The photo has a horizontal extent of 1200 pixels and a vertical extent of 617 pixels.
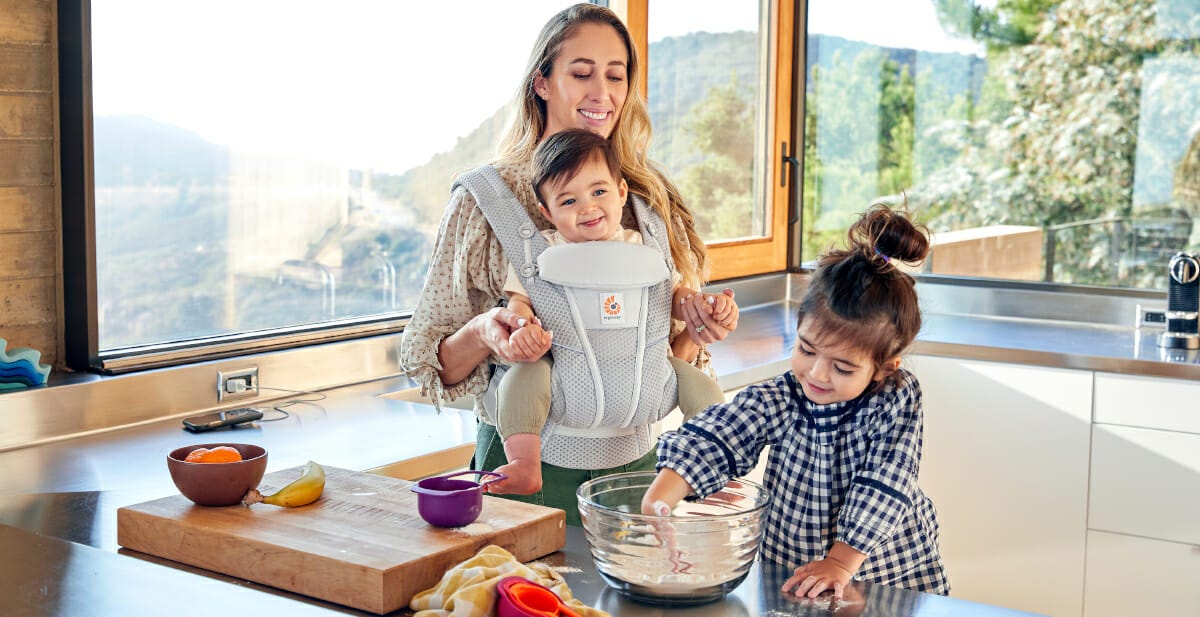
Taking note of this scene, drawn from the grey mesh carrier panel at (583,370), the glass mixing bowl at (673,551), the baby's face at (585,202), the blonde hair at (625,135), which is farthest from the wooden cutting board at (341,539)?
the blonde hair at (625,135)

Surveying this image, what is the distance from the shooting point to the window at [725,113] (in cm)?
329

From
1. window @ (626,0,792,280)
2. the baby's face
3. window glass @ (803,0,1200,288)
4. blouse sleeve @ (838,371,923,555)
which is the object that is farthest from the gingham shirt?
window @ (626,0,792,280)

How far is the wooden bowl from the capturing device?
3.94 ft

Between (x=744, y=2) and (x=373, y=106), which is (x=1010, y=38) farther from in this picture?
(x=373, y=106)

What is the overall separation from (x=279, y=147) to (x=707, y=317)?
3.59ft

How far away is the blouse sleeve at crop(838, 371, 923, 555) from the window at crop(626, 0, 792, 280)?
6.28ft

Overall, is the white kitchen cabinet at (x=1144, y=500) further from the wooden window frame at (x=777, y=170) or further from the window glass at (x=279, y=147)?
the window glass at (x=279, y=147)

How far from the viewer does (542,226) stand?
67.3 inches

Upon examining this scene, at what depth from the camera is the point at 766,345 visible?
3004 mm

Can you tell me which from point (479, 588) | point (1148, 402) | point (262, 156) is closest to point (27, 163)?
point (262, 156)

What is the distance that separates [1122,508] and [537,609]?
205cm

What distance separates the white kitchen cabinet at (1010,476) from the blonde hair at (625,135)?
42.6 inches

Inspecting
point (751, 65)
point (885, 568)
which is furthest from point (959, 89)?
point (885, 568)

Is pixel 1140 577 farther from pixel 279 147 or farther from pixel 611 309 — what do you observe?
pixel 279 147
